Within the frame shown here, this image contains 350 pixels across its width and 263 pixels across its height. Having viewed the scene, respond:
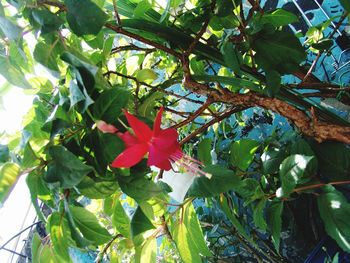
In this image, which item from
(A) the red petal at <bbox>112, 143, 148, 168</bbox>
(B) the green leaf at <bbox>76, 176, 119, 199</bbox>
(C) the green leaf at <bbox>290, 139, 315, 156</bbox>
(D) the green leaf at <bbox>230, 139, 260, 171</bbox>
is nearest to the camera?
(A) the red petal at <bbox>112, 143, 148, 168</bbox>

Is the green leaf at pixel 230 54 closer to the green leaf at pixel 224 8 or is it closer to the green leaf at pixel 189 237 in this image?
the green leaf at pixel 224 8

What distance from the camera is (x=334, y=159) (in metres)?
0.64

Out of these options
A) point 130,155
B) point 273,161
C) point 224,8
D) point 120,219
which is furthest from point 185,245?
point 224,8

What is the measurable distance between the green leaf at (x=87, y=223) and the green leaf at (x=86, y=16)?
0.94 ft

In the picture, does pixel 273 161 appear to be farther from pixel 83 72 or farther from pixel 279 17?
pixel 83 72

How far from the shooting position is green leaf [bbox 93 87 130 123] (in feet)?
1.51

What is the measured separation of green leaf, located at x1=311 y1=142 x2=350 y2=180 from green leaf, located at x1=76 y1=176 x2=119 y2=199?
0.40 metres

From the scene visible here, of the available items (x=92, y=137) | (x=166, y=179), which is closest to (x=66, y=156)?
(x=92, y=137)

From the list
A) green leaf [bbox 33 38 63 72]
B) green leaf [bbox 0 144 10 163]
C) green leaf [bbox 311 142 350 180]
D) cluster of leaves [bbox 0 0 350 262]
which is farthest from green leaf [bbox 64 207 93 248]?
green leaf [bbox 311 142 350 180]

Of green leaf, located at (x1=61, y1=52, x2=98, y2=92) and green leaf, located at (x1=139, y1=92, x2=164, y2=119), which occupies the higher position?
green leaf, located at (x1=61, y1=52, x2=98, y2=92)

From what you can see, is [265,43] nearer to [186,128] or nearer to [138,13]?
[138,13]

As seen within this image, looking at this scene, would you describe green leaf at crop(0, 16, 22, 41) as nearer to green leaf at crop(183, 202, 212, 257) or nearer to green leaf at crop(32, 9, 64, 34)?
green leaf at crop(32, 9, 64, 34)

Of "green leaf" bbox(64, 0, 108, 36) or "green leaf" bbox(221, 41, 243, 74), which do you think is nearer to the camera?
"green leaf" bbox(64, 0, 108, 36)

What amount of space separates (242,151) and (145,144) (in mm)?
377
